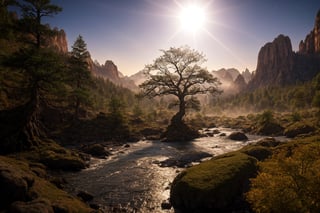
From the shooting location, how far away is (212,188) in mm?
16094

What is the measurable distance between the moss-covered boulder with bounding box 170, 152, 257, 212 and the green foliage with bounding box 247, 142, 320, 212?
4.17m

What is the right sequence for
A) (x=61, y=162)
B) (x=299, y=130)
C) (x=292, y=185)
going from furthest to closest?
1. (x=299, y=130)
2. (x=61, y=162)
3. (x=292, y=185)

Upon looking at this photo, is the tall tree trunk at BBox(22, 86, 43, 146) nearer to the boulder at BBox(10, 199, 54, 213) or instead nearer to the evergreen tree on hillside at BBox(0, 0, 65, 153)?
the evergreen tree on hillside at BBox(0, 0, 65, 153)

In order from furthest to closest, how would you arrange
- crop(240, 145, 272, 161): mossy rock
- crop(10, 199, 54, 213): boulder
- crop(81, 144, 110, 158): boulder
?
crop(81, 144, 110, 158): boulder, crop(240, 145, 272, 161): mossy rock, crop(10, 199, 54, 213): boulder

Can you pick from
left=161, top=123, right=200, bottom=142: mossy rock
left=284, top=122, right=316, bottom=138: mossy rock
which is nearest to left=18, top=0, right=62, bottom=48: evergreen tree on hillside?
left=161, top=123, right=200, bottom=142: mossy rock

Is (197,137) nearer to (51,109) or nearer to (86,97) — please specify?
(86,97)

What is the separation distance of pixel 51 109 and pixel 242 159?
4818cm

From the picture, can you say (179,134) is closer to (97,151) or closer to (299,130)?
(97,151)

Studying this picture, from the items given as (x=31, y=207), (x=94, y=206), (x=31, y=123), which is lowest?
(x=94, y=206)

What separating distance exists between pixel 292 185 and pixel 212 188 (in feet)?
19.2

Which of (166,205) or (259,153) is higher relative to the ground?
(259,153)

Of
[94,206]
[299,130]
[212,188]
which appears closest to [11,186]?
[94,206]

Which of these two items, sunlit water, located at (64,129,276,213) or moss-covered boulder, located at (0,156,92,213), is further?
sunlit water, located at (64,129,276,213)

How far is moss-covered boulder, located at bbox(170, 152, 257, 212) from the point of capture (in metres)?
15.8
